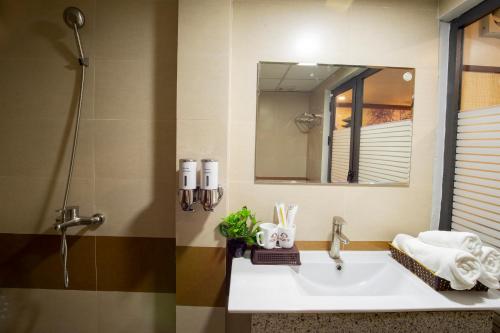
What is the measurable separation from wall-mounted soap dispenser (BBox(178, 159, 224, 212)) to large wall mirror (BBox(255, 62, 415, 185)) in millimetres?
297

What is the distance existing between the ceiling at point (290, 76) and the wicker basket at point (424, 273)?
94cm

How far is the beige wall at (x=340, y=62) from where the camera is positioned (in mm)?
1317

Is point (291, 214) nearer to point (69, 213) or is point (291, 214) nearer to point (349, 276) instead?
point (349, 276)

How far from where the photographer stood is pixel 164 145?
4.43ft

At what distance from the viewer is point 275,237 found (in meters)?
1.22

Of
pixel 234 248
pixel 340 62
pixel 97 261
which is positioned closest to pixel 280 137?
pixel 340 62

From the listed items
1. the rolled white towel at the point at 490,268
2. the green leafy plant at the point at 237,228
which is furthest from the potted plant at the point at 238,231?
the rolled white towel at the point at 490,268

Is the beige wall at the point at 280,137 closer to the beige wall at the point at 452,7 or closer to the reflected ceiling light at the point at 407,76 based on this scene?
the reflected ceiling light at the point at 407,76

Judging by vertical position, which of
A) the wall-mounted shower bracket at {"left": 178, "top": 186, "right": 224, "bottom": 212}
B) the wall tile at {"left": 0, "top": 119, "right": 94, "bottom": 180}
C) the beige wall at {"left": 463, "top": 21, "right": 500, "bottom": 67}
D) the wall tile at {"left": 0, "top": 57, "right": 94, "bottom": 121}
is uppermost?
the beige wall at {"left": 463, "top": 21, "right": 500, "bottom": 67}

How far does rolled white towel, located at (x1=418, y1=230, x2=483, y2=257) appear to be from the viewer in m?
1.03

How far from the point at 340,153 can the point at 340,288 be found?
66cm

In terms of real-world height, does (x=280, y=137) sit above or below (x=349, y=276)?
above

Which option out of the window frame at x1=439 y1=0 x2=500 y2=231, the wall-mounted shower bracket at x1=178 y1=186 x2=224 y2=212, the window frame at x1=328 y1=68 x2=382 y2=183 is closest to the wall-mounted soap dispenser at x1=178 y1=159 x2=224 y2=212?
the wall-mounted shower bracket at x1=178 y1=186 x2=224 y2=212

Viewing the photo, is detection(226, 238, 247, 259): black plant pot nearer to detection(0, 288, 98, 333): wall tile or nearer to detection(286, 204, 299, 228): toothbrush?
detection(286, 204, 299, 228): toothbrush
